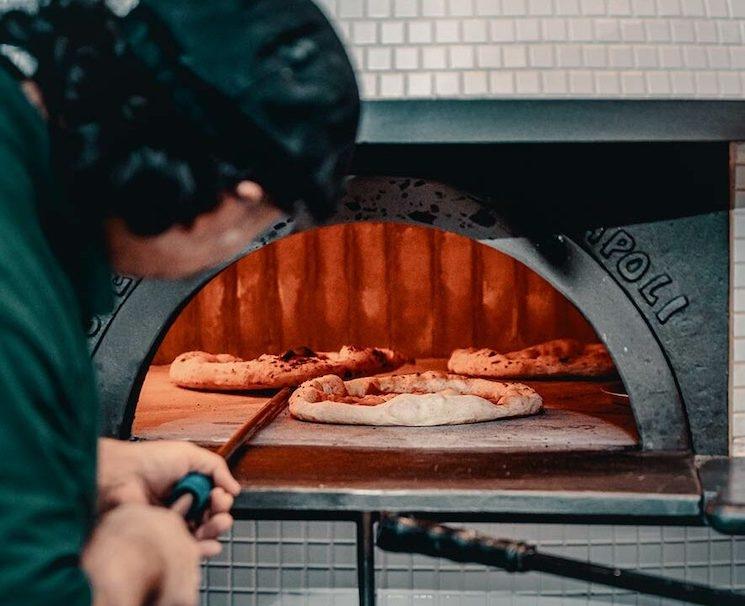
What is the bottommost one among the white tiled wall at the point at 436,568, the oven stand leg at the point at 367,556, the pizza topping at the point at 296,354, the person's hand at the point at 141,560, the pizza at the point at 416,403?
the white tiled wall at the point at 436,568

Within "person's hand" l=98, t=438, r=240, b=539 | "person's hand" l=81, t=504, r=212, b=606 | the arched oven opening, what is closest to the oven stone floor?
the arched oven opening

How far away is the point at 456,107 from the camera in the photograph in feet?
4.09

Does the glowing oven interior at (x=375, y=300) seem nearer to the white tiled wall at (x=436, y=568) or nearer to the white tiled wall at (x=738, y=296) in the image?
the white tiled wall at (x=436, y=568)

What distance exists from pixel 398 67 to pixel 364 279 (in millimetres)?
1546

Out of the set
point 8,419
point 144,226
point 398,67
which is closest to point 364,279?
point 398,67

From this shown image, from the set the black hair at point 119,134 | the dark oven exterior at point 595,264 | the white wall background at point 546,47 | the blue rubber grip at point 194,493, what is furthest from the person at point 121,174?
the dark oven exterior at point 595,264

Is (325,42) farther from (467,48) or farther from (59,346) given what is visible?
(467,48)

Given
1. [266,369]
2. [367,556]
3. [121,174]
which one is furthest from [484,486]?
[266,369]

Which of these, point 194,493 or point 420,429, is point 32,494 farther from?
point 420,429

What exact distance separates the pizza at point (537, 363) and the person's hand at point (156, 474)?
1400 mm

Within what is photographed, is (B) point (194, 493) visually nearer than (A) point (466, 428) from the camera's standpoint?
Yes

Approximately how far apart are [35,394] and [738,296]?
1.33 meters

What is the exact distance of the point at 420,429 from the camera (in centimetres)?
177

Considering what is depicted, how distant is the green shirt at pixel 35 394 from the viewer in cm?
54
